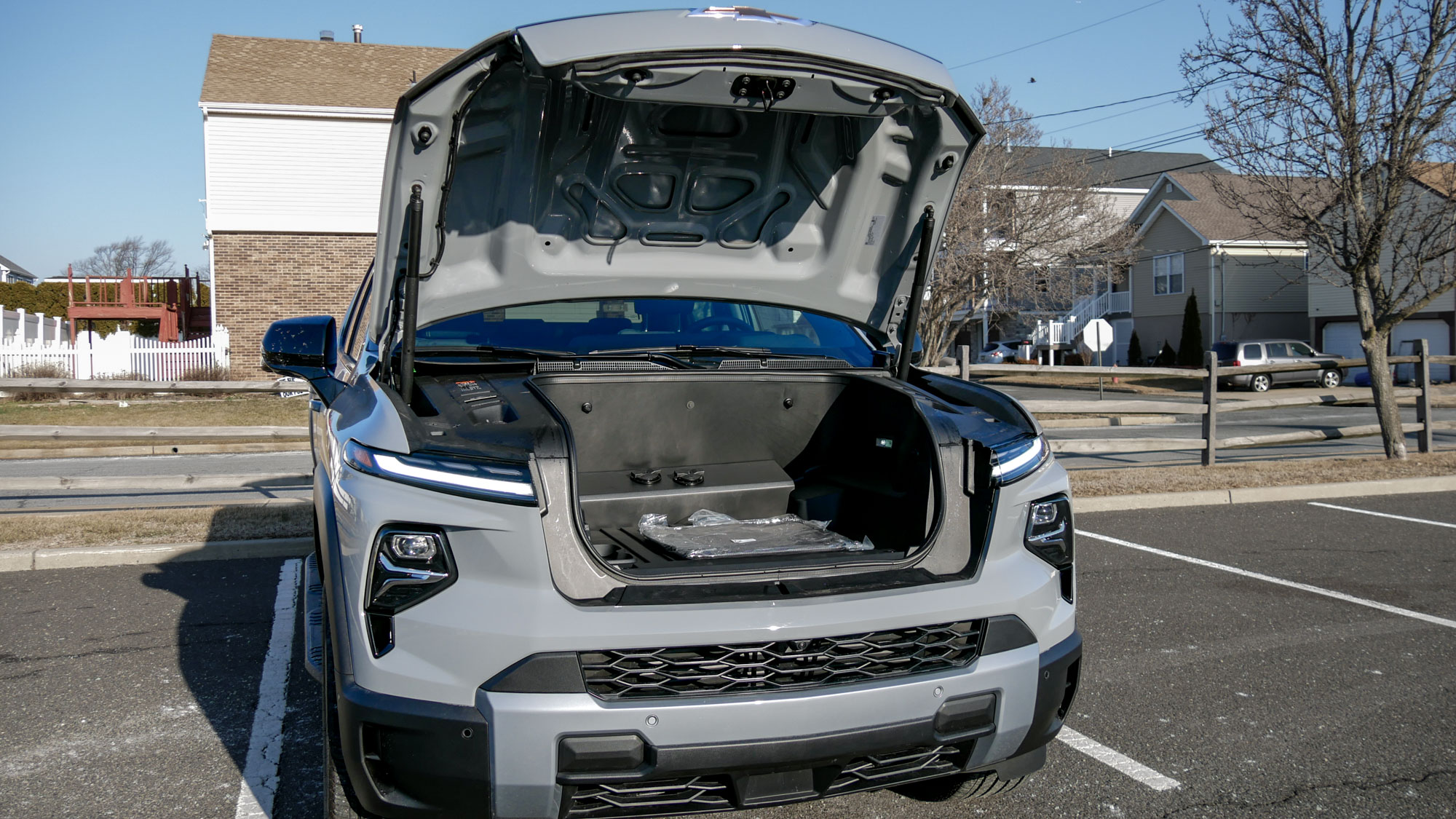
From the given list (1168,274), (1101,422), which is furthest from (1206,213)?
(1101,422)

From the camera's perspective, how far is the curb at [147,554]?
19.5ft

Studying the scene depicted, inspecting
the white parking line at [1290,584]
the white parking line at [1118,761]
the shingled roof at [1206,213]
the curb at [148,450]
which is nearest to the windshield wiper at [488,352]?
the white parking line at [1118,761]

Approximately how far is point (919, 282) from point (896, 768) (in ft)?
5.78

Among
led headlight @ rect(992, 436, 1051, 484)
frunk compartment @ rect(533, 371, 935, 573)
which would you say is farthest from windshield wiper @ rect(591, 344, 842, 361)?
led headlight @ rect(992, 436, 1051, 484)

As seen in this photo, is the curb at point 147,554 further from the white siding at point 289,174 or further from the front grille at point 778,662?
the white siding at point 289,174

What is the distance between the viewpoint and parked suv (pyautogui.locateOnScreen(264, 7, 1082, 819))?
223 cm

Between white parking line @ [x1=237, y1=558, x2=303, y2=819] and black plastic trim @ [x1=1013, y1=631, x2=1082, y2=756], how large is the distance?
2180mm

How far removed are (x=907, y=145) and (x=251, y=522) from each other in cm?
514

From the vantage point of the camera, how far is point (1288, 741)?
363 cm

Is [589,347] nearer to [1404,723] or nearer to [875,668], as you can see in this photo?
[875,668]

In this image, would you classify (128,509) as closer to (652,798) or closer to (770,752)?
(652,798)

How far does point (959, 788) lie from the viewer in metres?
2.91

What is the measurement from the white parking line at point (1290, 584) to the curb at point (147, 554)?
5.15 meters

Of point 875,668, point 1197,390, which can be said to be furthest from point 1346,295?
point 875,668
